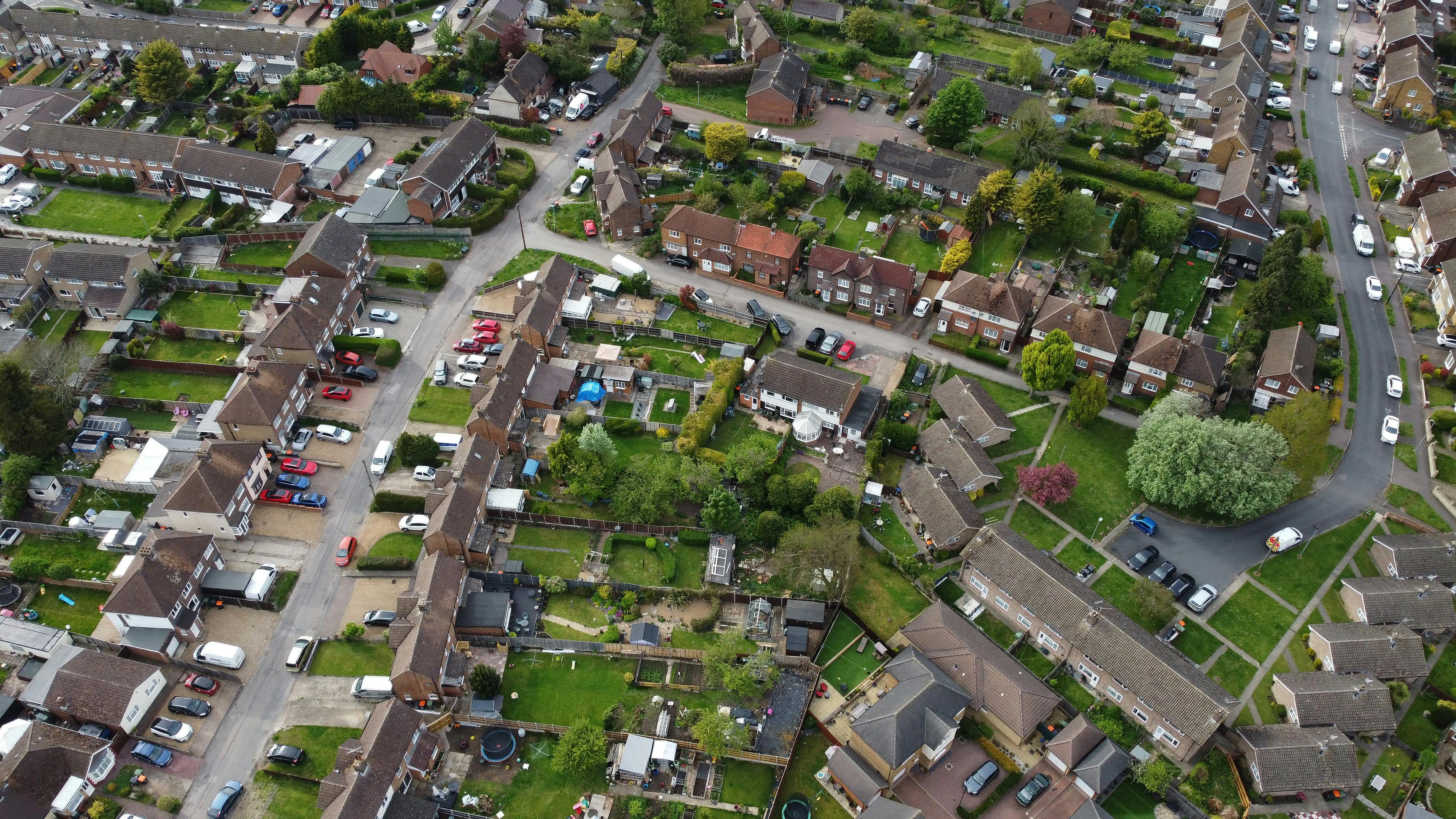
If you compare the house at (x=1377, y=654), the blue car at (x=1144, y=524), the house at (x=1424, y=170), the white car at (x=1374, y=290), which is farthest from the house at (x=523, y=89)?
the house at (x=1424, y=170)

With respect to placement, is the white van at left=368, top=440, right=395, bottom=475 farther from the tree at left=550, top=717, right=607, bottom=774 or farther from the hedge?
the tree at left=550, top=717, right=607, bottom=774

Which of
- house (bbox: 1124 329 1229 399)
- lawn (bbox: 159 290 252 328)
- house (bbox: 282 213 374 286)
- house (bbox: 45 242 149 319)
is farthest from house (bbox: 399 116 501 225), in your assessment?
house (bbox: 1124 329 1229 399)

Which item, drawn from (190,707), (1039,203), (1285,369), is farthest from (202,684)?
(1285,369)

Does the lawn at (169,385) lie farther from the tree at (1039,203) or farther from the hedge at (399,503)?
the tree at (1039,203)

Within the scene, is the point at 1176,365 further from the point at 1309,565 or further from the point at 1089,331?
the point at 1309,565

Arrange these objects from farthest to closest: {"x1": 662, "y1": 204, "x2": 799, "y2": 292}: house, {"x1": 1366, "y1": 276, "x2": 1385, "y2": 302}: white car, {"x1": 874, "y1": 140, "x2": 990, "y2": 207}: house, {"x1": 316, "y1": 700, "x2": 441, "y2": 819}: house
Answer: {"x1": 874, "y1": 140, "x2": 990, "y2": 207}: house < {"x1": 1366, "y1": 276, "x2": 1385, "y2": 302}: white car < {"x1": 662, "y1": 204, "x2": 799, "y2": 292}: house < {"x1": 316, "y1": 700, "x2": 441, "y2": 819}: house

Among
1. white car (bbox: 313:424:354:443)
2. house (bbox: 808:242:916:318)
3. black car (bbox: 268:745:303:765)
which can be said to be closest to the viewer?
black car (bbox: 268:745:303:765)

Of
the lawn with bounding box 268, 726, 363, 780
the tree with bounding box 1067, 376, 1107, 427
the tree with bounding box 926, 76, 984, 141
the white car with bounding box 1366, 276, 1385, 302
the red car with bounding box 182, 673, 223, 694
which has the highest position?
the tree with bounding box 926, 76, 984, 141
